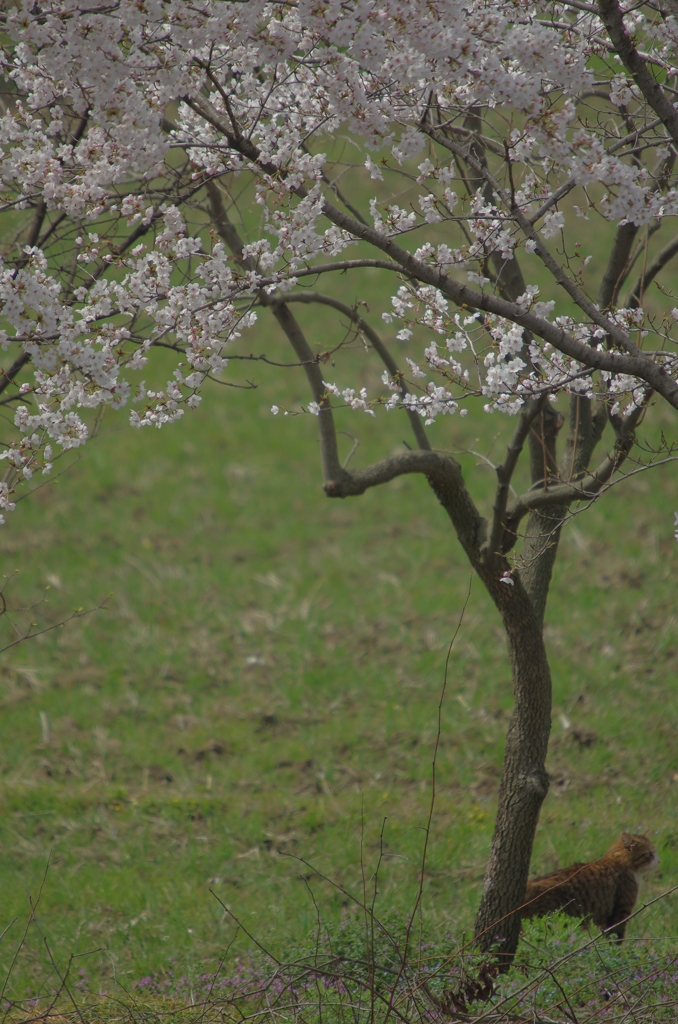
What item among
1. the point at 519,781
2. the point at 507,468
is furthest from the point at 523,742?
the point at 507,468

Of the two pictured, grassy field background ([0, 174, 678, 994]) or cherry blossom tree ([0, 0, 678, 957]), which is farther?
grassy field background ([0, 174, 678, 994])

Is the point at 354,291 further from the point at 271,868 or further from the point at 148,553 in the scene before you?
the point at 271,868

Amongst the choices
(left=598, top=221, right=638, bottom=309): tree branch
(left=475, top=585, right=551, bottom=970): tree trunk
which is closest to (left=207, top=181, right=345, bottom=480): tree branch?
(left=475, top=585, right=551, bottom=970): tree trunk

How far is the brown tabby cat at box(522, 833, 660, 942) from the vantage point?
3635 mm

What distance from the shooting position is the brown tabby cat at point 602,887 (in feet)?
11.9

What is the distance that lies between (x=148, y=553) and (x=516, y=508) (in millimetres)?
5339

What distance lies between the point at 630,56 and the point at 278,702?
493 centimetres

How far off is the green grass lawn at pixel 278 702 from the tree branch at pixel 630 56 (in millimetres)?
2237

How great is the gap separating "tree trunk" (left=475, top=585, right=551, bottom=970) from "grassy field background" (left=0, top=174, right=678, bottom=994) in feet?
1.17

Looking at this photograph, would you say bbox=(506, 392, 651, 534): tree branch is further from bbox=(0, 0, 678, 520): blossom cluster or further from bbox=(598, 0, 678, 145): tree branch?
bbox=(598, 0, 678, 145): tree branch

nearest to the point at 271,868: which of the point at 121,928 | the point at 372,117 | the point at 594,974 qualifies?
the point at 121,928

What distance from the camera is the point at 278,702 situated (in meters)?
6.23

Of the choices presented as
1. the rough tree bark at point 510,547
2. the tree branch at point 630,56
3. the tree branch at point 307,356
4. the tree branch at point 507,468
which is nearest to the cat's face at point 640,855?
the rough tree bark at point 510,547

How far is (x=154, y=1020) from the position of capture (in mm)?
3010
